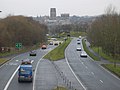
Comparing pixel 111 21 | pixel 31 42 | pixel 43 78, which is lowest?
pixel 31 42

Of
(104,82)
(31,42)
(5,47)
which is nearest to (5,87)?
(104,82)

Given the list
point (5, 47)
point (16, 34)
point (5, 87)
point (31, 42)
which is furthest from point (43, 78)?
point (31, 42)

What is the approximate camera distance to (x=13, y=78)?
3716 centimetres

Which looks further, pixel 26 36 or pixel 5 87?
pixel 26 36

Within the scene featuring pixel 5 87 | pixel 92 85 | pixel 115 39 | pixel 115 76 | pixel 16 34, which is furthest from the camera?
pixel 16 34

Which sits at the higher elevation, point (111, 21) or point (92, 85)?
point (111, 21)

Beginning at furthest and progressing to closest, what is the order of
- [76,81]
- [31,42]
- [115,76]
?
[31,42] < [115,76] < [76,81]

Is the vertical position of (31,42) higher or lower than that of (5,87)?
lower

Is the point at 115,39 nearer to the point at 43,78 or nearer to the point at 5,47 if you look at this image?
the point at 43,78

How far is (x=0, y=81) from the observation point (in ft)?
114

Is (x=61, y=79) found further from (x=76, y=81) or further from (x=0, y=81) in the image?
(x=0, y=81)

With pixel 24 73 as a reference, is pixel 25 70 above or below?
above

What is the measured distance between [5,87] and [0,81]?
411 cm

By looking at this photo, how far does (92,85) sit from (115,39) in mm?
22702
